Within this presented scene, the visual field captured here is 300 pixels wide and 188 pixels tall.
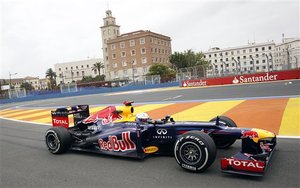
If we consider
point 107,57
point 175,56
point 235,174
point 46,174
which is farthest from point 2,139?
point 107,57

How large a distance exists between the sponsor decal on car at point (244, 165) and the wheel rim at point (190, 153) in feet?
1.34

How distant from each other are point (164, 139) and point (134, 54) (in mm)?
79896

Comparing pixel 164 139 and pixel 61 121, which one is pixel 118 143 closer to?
pixel 164 139

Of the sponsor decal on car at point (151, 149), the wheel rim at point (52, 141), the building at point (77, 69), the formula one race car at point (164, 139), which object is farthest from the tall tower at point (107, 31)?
the sponsor decal on car at point (151, 149)

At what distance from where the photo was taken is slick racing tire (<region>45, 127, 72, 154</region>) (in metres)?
6.06

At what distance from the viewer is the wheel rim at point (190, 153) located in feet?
14.1

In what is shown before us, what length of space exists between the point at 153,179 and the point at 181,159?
538mm

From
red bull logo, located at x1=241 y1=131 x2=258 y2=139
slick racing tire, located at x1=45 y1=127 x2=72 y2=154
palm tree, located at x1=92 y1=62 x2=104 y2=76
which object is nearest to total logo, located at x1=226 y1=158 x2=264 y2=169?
red bull logo, located at x1=241 y1=131 x2=258 y2=139

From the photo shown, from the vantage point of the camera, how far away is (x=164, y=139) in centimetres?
511

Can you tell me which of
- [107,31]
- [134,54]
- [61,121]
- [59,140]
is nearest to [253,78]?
[61,121]

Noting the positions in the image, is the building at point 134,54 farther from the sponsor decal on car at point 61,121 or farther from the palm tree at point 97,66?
the sponsor decal on car at point 61,121

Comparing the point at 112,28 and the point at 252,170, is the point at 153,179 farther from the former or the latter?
the point at 112,28

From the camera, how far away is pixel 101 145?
5652mm

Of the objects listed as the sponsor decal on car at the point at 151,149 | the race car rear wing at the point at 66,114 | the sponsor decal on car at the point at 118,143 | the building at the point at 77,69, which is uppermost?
the building at the point at 77,69
